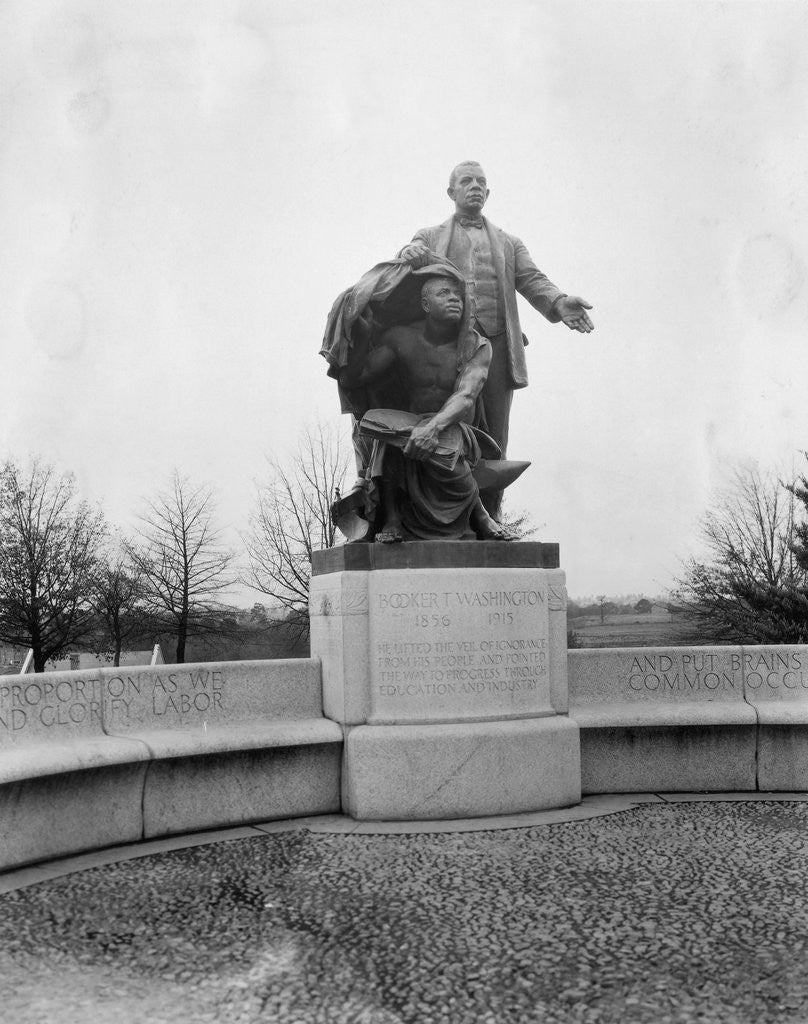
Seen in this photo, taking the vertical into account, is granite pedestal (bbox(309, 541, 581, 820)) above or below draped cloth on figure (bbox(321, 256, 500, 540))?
below

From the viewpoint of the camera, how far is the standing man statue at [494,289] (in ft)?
25.9

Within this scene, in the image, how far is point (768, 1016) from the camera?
339cm

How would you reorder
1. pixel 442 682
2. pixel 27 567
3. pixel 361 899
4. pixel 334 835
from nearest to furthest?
pixel 361 899 < pixel 334 835 < pixel 442 682 < pixel 27 567

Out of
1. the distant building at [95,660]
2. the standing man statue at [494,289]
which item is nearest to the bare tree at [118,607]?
the distant building at [95,660]

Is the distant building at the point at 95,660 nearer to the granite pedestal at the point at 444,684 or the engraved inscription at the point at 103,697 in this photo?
the engraved inscription at the point at 103,697

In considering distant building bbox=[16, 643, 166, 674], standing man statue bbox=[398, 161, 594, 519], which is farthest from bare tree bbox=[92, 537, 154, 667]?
standing man statue bbox=[398, 161, 594, 519]

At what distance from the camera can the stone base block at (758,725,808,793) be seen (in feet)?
23.4

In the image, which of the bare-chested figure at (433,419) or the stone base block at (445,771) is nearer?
the stone base block at (445,771)

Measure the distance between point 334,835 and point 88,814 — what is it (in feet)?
4.66

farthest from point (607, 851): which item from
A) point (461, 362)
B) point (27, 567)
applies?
point (27, 567)

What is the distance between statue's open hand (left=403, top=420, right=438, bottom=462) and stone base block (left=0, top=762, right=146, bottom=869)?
2.60m

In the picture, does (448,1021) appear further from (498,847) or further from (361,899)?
(498,847)

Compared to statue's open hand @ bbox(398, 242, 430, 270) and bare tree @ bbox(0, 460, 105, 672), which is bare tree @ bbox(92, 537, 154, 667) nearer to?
bare tree @ bbox(0, 460, 105, 672)

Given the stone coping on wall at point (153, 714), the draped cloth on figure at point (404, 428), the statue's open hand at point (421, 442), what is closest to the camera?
the stone coping on wall at point (153, 714)
